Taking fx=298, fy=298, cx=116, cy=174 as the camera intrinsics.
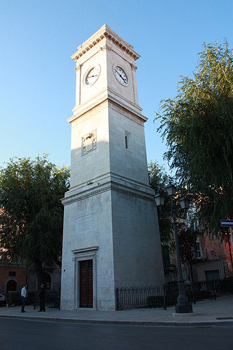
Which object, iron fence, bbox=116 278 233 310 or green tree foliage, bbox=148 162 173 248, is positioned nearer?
iron fence, bbox=116 278 233 310

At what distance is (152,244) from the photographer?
19.7 metres

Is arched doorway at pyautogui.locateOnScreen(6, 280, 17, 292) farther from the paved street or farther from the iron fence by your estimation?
the paved street

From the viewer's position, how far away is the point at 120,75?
2355 cm

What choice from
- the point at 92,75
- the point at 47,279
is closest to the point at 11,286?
the point at 47,279

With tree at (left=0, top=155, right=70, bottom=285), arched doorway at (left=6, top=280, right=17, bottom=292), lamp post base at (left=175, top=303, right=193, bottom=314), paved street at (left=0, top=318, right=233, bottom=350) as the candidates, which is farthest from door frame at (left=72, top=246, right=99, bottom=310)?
arched doorway at (left=6, top=280, right=17, bottom=292)

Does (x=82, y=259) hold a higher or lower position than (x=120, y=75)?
lower

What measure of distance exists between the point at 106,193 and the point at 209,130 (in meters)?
7.06

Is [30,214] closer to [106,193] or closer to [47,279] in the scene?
[106,193]

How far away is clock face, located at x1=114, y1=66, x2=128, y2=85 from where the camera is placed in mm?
23125

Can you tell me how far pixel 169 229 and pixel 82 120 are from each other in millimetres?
11228

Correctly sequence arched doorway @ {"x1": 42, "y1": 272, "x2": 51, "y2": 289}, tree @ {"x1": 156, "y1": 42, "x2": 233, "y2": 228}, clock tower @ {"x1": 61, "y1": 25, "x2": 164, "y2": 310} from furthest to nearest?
1. arched doorway @ {"x1": 42, "y1": 272, "x2": 51, "y2": 289}
2. clock tower @ {"x1": 61, "y1": 25, "x2": 164, "y2": 310}
3. tree @ {"x1": 156, "y1": 42, "x2": 233, "y2": 228}

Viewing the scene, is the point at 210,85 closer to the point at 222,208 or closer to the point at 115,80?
the point at 222,208

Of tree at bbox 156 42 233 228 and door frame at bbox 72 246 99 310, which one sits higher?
tree at bbox 156 42 233 228

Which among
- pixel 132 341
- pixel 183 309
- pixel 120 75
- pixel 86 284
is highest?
pixel 120 75
